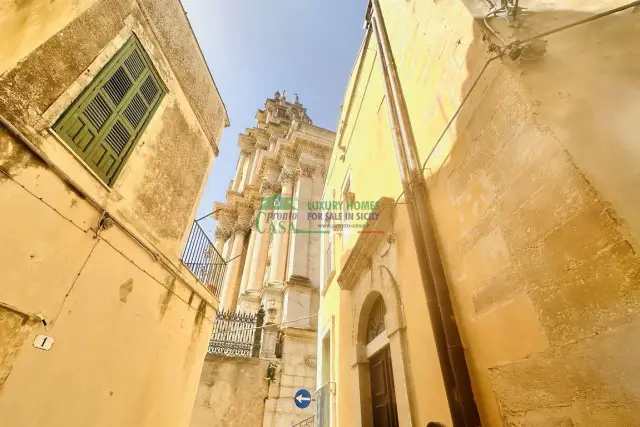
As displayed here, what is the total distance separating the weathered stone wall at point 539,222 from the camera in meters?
1.60

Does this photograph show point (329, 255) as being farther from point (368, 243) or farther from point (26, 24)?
point (26, 24)

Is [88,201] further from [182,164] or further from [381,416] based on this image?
[381,416]

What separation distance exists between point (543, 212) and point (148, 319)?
4.67 m

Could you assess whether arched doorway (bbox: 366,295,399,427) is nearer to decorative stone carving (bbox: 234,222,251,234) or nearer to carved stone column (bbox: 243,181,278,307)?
carved stone column (bbox: 243,181,278,307)

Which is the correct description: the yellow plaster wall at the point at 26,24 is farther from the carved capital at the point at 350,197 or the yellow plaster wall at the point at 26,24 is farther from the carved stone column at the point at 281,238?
the carved stone column at the point at 281,238

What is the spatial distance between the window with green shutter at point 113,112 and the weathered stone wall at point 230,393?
25.7 feet

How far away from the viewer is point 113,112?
4109mm

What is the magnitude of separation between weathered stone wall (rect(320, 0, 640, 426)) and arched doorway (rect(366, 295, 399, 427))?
98cm

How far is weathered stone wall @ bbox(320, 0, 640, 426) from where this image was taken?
1.60 m

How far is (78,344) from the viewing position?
3.12 metres

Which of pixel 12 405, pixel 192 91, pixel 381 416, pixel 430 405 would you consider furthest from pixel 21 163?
pixel 381 416

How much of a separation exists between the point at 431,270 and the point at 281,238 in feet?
48.1

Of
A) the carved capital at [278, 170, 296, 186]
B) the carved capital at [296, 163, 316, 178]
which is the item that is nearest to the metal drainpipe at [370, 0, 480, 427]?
the carved capital at [296, 163, 316, 178]

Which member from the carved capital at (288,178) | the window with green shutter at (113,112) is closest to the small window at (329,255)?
the window with green shutter at (113,112)
